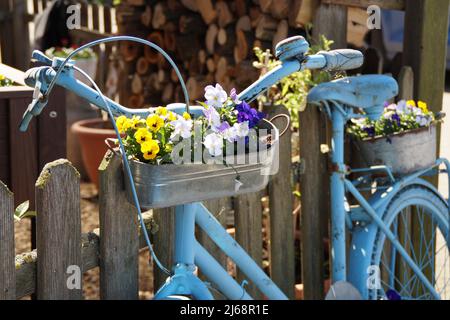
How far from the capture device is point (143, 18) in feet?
18.9

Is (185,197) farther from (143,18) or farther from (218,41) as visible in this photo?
(143,18)

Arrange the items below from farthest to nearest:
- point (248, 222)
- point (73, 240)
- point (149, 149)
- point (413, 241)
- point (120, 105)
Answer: point (413, 241), point (248, 222), point (73, 240), point (120, 105), point (149, 149)

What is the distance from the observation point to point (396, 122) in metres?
3.04

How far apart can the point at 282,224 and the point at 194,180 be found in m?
1.08

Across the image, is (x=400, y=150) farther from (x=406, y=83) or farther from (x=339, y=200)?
(x=406, y=83)

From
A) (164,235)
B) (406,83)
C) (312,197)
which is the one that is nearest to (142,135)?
(164,235)

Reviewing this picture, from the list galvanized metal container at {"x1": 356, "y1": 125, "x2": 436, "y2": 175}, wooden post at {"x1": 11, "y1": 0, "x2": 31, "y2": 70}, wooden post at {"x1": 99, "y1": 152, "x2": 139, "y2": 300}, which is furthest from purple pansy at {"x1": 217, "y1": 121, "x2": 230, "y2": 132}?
wooden post at {"x1": 11, "y1": 0, "x2": 31, "y2": 70}

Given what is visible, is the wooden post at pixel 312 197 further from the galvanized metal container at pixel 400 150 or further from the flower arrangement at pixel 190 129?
the flower arrangement at pixel 190 129

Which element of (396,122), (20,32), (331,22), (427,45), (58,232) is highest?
(20,32)

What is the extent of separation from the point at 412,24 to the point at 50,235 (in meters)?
1.95

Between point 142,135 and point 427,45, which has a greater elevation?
point 427,45

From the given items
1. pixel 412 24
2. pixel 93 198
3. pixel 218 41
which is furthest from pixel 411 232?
pixel 93 198

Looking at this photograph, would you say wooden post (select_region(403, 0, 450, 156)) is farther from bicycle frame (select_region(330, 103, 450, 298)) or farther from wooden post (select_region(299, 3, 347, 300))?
bicycle frame (select_region(330, 103, 450, 298))
